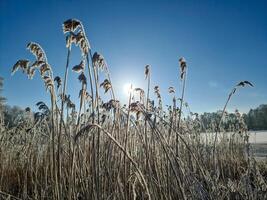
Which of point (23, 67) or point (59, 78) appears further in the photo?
point (59, 78)

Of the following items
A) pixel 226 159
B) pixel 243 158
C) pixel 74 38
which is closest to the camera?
pixel 74 38

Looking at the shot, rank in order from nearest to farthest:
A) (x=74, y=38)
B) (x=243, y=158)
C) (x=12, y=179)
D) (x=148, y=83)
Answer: (x=74, y=38)
(x=148, y=83)
(x=12, y=179)
(x=243, y=158)

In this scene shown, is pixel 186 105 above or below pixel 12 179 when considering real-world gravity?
above

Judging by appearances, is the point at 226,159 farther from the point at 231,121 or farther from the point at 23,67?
the point at 23,67

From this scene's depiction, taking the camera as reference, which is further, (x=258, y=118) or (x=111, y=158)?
(x=258, y=118)

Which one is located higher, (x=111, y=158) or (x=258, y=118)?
(x=258, y=118)

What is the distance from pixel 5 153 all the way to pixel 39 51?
2.50 metres

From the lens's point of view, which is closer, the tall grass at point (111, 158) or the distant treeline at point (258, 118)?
the tall grass at point (111, 158)

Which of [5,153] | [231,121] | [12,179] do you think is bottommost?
[12,179]

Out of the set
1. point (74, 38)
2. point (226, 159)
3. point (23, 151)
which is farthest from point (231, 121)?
point (74, 38)

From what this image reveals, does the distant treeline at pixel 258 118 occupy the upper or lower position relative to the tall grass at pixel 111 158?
upper

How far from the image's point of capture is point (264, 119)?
28906 mm

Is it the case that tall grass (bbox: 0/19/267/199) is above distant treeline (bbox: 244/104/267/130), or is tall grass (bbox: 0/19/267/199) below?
below

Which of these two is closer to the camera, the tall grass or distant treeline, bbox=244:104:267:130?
the tall grass
